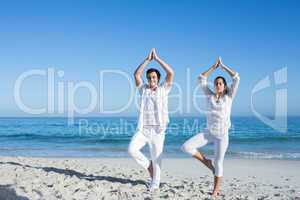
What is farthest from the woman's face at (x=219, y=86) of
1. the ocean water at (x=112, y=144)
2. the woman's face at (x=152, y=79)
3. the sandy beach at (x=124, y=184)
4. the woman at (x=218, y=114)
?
the ocean water at (x=112, y=144)

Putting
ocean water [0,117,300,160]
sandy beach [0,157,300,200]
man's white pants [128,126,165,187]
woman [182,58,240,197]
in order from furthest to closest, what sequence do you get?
ocean water [0,117,300,160]
man's white pants [128,126,165,187]
sandy beach [0,157,300,200]
woman [182,58,240,197]

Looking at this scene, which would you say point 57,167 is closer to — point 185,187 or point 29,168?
point 29,168

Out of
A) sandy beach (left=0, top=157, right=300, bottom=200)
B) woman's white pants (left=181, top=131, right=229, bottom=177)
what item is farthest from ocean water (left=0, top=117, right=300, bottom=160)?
woman's white pants (left=181, top=131, right=229, bottom=177)

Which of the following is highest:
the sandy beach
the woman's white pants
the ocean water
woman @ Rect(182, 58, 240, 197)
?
woman @ Rect(182, 58, 240, 197)

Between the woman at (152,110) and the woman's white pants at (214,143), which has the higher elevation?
the woman at (152,110)

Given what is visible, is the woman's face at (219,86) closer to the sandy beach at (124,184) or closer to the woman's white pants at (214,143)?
the woman's white pants at (214,143)

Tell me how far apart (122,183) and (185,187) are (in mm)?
1045

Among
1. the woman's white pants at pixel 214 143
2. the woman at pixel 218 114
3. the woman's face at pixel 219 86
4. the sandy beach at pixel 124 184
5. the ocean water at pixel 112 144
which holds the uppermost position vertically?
the woman's face at pixel 219 86

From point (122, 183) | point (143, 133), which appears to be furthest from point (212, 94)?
point (122, 183)

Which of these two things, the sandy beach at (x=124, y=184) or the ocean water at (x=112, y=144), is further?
the ocean water at (x=112, y=144)

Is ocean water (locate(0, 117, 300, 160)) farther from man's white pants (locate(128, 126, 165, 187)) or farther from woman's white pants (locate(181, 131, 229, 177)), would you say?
woman's white pants (locate(181, 131, 229, 177))

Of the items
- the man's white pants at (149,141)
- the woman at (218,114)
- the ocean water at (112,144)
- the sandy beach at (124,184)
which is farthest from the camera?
the ocean water at (112,144)

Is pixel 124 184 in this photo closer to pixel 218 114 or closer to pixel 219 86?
pixel 218 114

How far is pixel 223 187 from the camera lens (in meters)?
6.72
